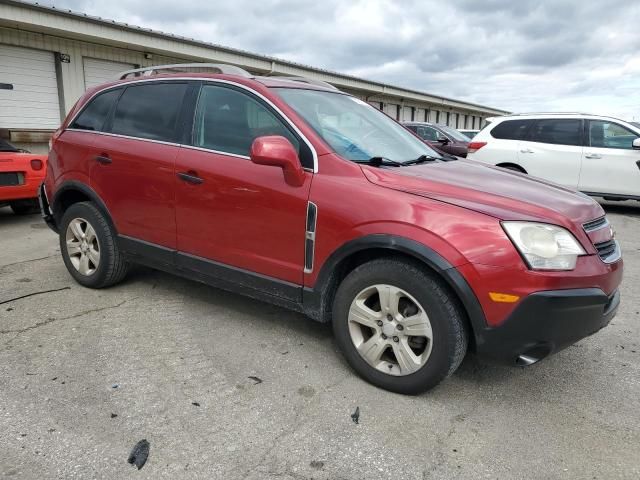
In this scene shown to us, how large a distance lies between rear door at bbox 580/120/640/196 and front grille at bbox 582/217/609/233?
6470mm

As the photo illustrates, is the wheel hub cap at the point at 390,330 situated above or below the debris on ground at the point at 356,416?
above

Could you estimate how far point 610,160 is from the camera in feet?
27.4

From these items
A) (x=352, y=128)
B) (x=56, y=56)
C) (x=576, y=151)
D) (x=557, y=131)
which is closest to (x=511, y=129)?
(x=557, y=131)

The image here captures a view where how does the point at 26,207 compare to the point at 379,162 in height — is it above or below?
below

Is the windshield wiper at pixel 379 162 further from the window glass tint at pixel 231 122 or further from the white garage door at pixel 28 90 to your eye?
the white garage door at pixel 28 90

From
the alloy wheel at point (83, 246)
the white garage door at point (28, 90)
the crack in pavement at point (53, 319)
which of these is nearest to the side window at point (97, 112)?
the alloy wheel at point (83, 246)

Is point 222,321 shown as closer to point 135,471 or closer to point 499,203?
point 135,471

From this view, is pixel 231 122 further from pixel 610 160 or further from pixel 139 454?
pixel 610 160

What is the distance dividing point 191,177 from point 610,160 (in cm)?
772

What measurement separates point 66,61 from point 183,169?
418 inches

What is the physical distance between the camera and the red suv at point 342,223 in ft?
7.82

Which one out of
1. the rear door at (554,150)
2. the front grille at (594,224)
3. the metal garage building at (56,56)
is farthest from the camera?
the metal garage building at (56,56)

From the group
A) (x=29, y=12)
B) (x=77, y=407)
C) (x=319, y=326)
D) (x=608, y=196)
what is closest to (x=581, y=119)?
(x=608, y=196)

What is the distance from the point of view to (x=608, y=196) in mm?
8539
